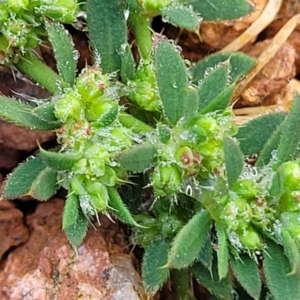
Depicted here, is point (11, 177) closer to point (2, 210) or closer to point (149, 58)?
point (2, 210)

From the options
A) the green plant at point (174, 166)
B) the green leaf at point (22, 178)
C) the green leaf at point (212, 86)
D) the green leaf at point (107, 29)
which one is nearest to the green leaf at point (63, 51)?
the green plant at point (174, 166)

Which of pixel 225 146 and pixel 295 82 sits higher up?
→ pixel 225 146

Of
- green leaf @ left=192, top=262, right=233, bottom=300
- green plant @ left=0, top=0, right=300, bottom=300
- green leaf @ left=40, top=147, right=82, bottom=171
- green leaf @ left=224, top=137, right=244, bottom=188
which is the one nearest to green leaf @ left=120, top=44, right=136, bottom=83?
green plant @ left=0, top=0, right=300, bottom=300

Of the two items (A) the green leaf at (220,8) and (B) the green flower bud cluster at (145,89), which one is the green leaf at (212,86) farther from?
(A) the green leaf at (220,8)

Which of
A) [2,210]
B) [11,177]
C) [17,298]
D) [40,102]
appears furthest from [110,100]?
[17,298]

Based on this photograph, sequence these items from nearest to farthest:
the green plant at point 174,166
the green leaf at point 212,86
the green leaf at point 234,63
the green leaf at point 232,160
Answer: the green leaf at point 232,160 → the green plant at point 174,166 → the green leaf at point 212,86 → the green leaf at point 234,63

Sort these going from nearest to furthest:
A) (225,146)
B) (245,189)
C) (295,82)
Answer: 1. (225,146)
2. (245,189)
3. (295,82)
